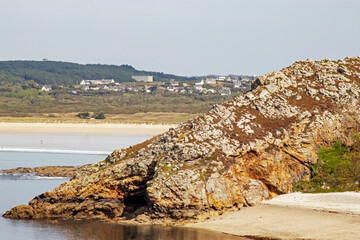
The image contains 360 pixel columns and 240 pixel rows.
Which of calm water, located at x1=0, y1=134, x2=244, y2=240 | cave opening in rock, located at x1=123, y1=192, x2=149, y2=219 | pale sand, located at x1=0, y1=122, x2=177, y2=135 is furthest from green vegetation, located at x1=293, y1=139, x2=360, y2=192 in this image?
pale sand, located at x1=0, y1=122, x2=177, y2=135

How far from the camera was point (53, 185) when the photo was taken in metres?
37.3

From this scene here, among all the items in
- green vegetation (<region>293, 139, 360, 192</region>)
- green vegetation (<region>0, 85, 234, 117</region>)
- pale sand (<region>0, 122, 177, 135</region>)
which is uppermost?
green vegetation (<region>293, 139, 360, 192</region>)

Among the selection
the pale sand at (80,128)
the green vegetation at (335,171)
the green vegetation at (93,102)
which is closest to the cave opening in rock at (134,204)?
the green vegetation at (335,171)

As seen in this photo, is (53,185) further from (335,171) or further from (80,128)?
(80,128)

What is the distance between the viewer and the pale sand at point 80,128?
273 ft

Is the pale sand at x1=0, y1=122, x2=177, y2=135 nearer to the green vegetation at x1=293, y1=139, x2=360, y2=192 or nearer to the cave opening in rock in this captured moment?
the green vegetation at x1=293, y1=139, x2=360, y2=192

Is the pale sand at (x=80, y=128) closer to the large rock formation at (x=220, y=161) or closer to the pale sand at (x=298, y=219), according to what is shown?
the large rock formation at (x=220, y=161)

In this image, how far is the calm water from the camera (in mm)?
24047

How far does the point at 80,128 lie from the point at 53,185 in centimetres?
5088

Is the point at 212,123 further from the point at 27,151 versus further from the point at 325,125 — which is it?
the point at 27,151

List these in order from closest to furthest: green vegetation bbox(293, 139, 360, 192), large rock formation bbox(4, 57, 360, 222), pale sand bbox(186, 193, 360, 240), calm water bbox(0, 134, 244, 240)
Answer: pale sand bbox(186, 193, 360, 240)
calm water bbox(0, 134, 244, 240)
large rock formation bbox(4, 57, 360, 222)
green vegetation bbox(293, 139, 360, 192)

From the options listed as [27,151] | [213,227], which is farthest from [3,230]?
[27,151]

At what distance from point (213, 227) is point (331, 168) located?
24.1 feet

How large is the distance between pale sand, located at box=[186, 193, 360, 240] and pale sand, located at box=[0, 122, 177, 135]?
55.2 meters
